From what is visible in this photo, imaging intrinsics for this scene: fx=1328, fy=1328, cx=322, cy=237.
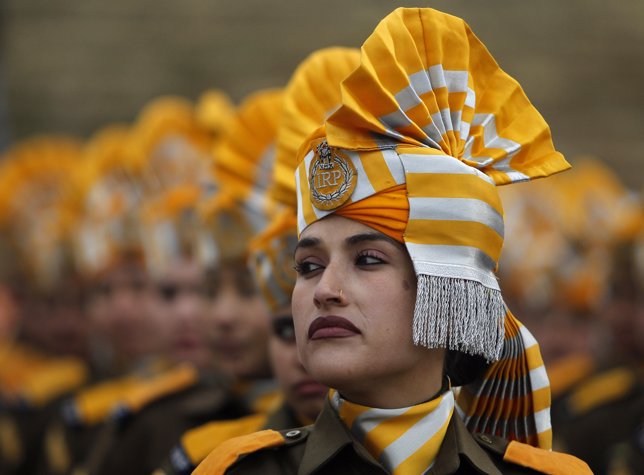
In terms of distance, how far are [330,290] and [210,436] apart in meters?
1.72

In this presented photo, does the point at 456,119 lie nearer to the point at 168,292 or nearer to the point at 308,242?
the point at 308,242

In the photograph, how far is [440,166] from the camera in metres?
3.95

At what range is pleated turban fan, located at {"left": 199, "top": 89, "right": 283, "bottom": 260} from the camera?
630cm

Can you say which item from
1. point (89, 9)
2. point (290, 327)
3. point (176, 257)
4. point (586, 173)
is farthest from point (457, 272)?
point (89, 9)

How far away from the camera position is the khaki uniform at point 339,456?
3.92 meters

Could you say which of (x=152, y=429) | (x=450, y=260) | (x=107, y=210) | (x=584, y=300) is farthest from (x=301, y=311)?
(x=584, y=300)

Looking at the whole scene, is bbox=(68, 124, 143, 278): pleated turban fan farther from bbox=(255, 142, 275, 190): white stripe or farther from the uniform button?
the uniform button

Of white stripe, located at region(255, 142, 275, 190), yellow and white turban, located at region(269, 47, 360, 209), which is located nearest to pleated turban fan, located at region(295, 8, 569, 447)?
yellow and white turban, located at region(269, 47, 360, 209)

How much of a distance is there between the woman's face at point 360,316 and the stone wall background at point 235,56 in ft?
43.3

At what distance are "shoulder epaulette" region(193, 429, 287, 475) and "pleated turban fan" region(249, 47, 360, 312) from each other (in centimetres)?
128

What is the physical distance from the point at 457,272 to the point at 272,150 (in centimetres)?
253

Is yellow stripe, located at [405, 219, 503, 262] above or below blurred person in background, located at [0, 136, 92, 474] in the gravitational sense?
above

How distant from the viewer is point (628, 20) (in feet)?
61.0

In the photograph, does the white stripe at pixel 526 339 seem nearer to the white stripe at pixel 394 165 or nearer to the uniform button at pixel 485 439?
the uniform button at pixel 485 439
